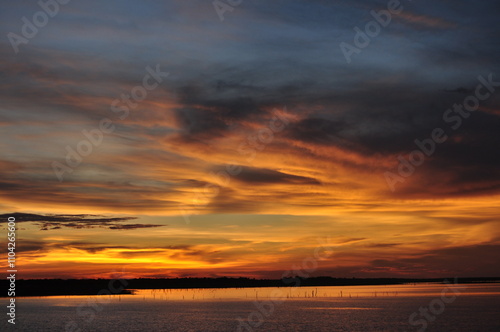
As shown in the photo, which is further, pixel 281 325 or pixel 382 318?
pixel 382 318

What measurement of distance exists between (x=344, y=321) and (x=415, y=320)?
1294 centimetres

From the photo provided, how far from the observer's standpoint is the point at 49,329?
300 feet

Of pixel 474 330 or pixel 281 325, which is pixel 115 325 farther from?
pixel 474 330

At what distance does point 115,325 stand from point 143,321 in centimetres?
865

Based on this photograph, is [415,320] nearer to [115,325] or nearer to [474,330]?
[474,330]

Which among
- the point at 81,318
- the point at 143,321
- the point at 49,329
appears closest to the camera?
the point at 49,329

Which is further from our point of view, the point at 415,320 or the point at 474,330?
the point at 415,320

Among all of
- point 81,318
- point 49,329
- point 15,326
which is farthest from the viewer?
point 81,318

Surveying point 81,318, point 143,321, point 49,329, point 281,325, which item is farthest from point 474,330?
point 81,318

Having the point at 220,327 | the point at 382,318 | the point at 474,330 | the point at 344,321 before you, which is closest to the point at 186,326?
the point at 220,327

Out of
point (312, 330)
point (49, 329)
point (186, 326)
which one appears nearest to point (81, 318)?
point (49, 329)

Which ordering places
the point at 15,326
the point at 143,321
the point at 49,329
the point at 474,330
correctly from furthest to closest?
the point at 143,321 → the point at 15,326 → the point at 49,329 → the point at 474,330

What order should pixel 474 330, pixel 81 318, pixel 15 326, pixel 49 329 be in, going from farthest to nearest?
pixel 81 318 → pixel 15 326 → pixel 49 329 → pixel 474 330

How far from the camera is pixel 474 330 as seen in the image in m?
83.4
